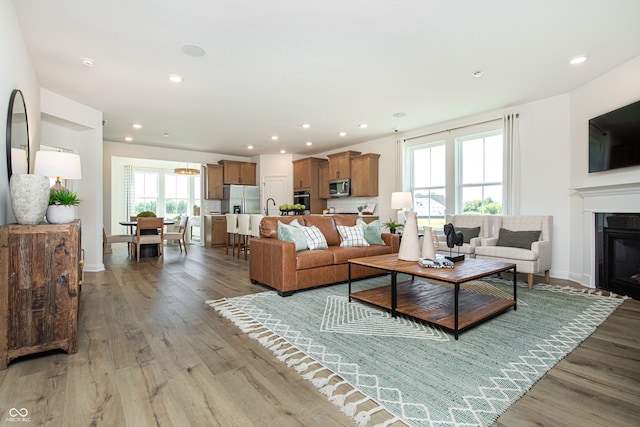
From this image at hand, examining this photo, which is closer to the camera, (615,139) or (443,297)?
(443,297)

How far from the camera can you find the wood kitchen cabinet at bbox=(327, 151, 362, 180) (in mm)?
7309

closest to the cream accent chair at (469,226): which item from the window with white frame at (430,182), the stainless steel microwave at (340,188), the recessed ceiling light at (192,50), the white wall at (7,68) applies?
the window with white frame at (430,182)

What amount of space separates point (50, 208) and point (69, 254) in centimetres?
41

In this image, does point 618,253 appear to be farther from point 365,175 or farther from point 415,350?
point 365,175

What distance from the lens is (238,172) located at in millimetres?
8750

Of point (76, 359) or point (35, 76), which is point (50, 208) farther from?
point (35, 76)

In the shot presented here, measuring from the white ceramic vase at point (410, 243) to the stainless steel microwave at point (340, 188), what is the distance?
13.0 ft

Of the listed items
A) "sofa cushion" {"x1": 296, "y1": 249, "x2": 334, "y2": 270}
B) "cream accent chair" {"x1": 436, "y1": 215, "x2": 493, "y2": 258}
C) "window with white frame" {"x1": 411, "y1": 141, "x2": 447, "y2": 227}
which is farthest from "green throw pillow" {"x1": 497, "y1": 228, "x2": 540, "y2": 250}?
"sofa cushion" {"x1": 296, "y1": 249, "x2": 334, "y2": 270}

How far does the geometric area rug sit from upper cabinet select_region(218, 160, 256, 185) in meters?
5.74

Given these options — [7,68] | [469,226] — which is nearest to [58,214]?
[7,68]

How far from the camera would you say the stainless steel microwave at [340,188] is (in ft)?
24.0

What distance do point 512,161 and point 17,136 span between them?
6.21 m

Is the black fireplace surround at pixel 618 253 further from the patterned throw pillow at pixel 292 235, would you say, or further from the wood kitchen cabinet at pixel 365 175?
the wood kitchen cabinet at pixel 365 175

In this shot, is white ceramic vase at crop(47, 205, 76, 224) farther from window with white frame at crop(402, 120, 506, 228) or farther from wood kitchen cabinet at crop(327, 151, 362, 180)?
wood kitchen cabinet at crop(327, 151, 362, 180)
